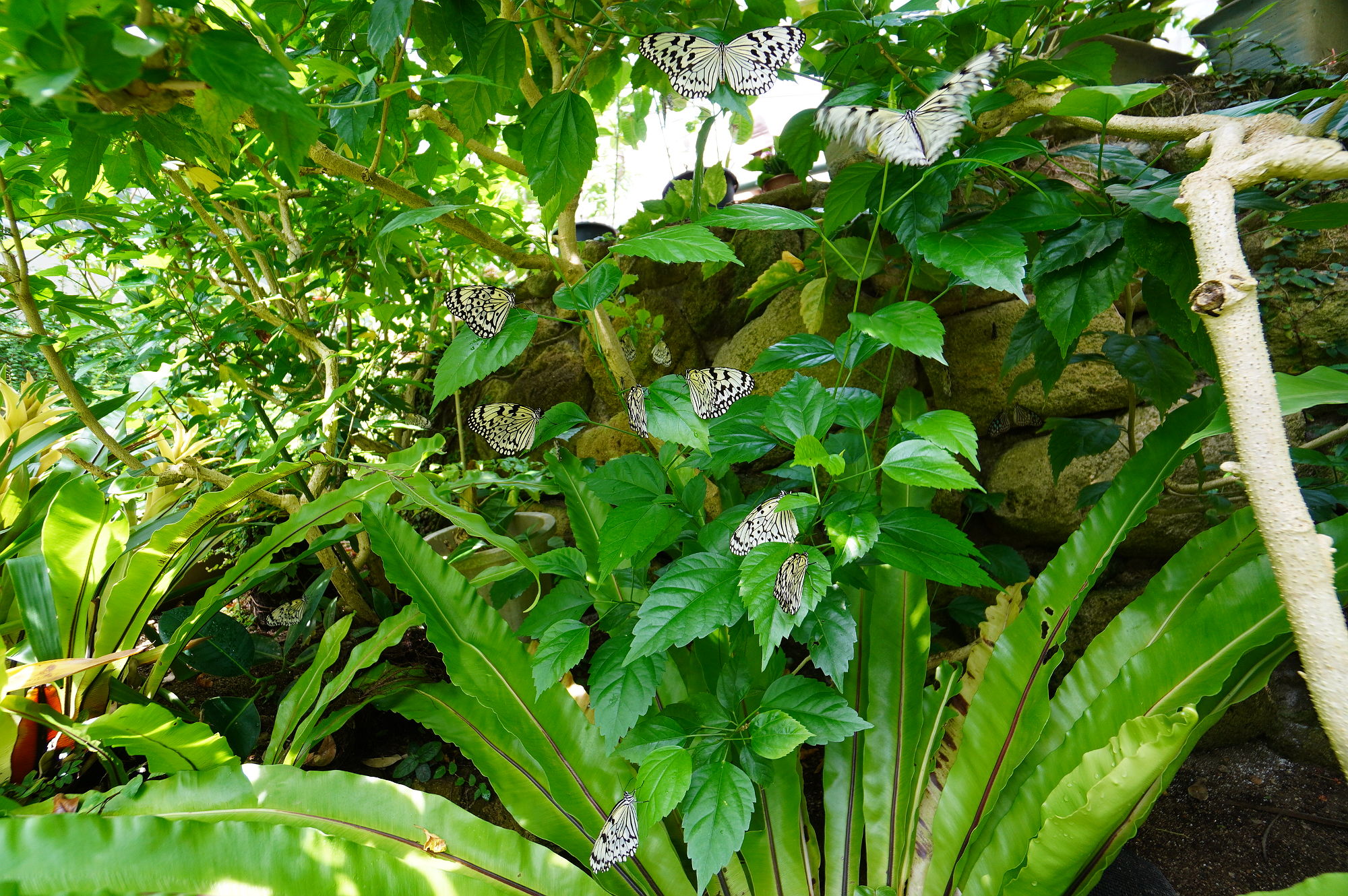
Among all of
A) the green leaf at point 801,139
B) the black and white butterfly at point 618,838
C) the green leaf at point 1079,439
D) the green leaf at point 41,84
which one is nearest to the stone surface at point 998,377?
the green leaf at point 1079,439

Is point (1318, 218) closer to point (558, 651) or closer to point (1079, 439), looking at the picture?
point (1079, 439)

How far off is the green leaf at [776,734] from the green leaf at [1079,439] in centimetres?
73

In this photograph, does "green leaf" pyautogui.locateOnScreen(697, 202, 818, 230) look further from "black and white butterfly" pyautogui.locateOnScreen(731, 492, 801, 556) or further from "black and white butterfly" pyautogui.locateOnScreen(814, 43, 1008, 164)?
"black and white butterfly" pyautogui.locateOnScreen(731, 492, 801, 556)

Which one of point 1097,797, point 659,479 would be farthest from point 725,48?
point 1097,797

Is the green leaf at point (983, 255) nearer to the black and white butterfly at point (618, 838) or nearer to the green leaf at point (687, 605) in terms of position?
the green leaf at point (687, 605)

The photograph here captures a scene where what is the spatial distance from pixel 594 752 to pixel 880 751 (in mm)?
396

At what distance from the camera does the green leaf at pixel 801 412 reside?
632 millimetres

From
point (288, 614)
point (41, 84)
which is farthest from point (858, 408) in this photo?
point (288, 614)

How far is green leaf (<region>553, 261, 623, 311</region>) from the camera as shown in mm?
644

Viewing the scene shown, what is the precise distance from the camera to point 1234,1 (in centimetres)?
143

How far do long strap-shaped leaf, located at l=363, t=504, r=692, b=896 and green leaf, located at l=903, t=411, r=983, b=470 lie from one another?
0.56 metres

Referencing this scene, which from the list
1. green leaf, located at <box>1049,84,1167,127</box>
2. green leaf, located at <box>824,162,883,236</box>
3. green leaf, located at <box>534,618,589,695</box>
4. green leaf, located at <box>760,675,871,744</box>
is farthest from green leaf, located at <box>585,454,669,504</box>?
green leaf, located at <box>1049,84,1167,127</box>

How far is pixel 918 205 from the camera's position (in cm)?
70

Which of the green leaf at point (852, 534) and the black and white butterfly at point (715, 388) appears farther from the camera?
the black and white butterfly at point (715, 388)
